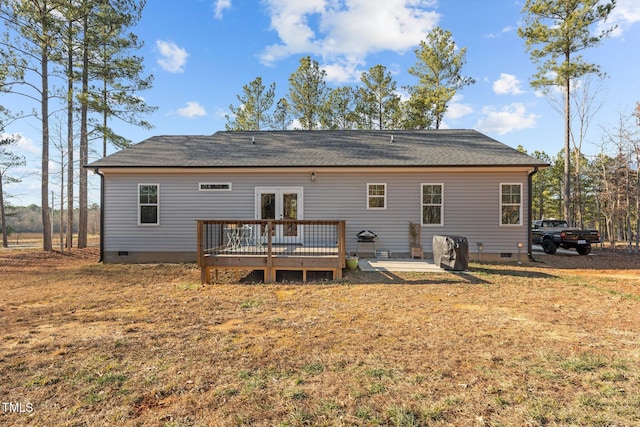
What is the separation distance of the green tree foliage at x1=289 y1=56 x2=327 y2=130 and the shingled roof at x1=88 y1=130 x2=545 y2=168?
893 cm

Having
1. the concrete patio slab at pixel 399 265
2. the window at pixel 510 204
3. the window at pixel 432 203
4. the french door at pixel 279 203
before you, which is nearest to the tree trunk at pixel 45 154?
the french door at pixel 279 203

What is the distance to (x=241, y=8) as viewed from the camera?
13.6m

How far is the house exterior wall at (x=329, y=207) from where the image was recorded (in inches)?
397

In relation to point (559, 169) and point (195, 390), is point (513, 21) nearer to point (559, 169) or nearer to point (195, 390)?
point (559, 169)

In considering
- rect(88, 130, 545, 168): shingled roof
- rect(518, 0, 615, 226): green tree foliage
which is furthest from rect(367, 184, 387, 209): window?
rect(518, 0, 615, 226): green tree foliage

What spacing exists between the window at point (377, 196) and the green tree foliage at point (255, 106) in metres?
14.8

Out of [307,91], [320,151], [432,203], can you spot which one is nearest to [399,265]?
[432,203]

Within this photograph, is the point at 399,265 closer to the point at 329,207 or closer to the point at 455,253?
the point at 455,253

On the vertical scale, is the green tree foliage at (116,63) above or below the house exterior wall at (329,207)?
above

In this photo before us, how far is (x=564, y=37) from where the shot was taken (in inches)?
587

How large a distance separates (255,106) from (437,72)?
1258 centimetres

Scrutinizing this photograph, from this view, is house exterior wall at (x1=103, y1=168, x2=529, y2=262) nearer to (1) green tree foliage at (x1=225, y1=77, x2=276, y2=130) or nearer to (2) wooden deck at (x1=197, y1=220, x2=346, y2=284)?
(2) wooden deck at (x1=197, y1=220, x2=346, y2=284)

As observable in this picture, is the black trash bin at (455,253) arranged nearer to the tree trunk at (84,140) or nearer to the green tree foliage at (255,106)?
the tree trunk at (84,140)

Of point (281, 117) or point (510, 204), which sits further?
point (281, 117)
